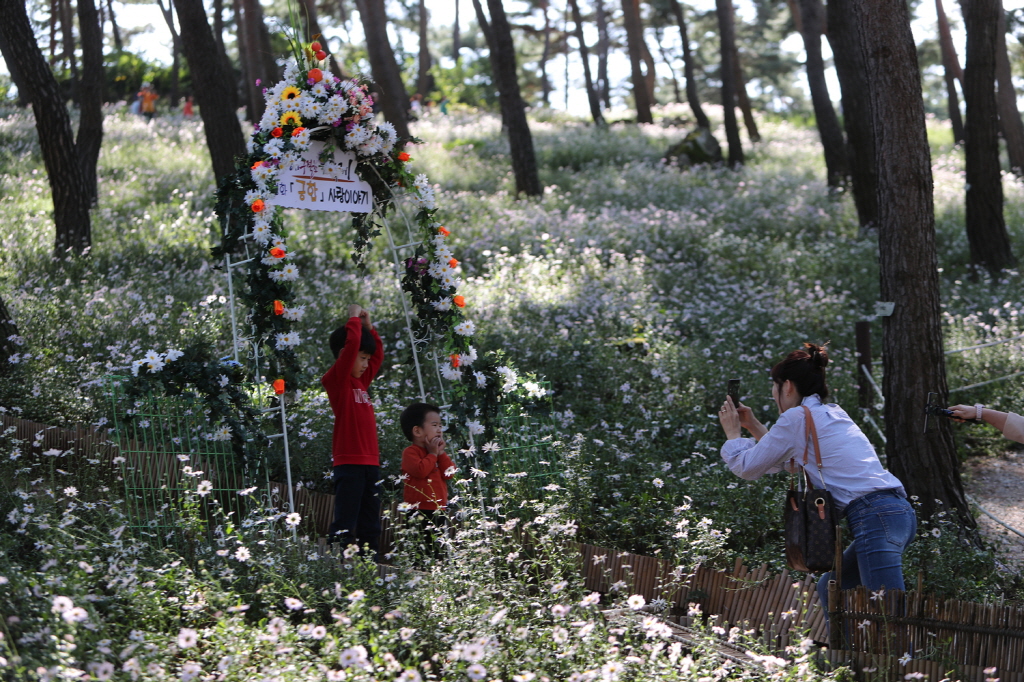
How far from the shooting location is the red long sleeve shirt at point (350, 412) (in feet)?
18.5

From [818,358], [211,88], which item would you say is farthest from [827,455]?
[211,88]

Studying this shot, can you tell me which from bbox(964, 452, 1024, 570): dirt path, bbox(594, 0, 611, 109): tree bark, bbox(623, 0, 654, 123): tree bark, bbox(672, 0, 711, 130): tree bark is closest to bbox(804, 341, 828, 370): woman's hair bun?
bbox(964, 452, 1024, 570): dirt path

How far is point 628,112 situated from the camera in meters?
38.1

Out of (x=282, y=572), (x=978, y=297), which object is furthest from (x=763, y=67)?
(x=282, y=572)

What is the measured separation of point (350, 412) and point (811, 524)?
279cm

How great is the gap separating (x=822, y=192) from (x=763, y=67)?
2595cm

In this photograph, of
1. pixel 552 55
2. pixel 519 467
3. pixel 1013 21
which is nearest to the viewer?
pixel 519 467

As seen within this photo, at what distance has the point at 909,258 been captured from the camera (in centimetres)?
632

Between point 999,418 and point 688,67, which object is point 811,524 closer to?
point 999,418

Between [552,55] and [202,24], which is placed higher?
[552,55]

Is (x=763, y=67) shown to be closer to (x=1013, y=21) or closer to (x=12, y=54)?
(x=1013, y=21)

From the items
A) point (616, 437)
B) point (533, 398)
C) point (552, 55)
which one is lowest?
point (616, 437)

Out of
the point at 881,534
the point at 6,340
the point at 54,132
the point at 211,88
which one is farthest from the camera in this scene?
the point at 54,132

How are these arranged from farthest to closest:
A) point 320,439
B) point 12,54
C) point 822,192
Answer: point 822,192
point 12,54
point 320,439
